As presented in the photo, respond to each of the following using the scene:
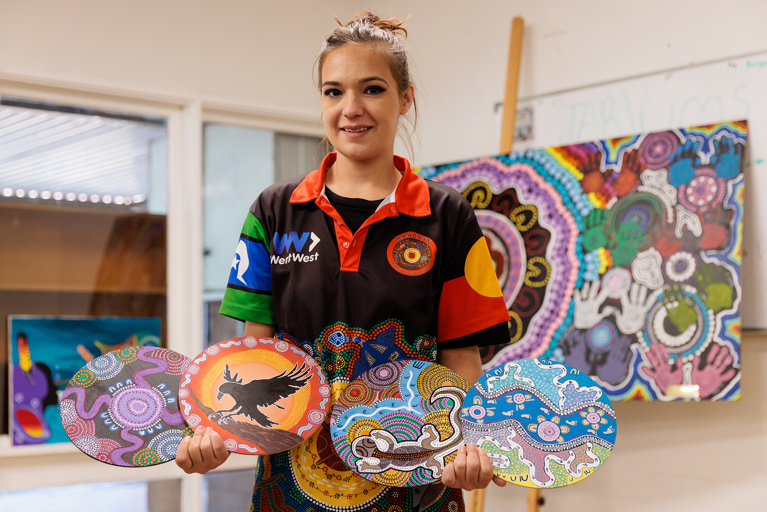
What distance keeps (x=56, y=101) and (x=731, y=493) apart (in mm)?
2699

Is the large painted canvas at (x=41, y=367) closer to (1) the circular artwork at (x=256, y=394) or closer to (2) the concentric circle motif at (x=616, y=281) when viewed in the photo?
(1) the circular artwork at (x=256, y=394)

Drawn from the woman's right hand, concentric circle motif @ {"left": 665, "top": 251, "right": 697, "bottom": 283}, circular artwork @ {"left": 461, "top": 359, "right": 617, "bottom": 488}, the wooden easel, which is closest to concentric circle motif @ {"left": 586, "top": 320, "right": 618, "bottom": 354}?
concentric circle motif @ {"left": 665, "top": 251, "right": 697, "bottom": 283}

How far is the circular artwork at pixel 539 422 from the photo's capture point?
1.13m

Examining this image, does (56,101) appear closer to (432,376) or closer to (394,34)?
(394,34)

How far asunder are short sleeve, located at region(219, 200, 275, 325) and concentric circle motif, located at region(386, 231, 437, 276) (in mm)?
214

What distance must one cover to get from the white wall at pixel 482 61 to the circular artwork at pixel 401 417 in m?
1.47

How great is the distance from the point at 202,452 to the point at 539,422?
0.53 meters

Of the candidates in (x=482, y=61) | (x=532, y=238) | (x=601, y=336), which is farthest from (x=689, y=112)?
(x=482, y=61)

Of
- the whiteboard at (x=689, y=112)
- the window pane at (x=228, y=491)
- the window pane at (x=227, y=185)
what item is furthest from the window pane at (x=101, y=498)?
the whiteboard at (x=689, y=112)

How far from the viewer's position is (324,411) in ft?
3.83

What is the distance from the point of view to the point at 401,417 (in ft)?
3.96

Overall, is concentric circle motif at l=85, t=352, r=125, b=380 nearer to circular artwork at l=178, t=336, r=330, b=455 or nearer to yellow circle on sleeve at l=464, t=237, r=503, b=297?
circular artwork at l=178, t=336, r=330, b=455

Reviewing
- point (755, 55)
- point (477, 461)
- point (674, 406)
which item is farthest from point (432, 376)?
point (755, 55)

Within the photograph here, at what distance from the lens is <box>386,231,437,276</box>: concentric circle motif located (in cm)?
119
